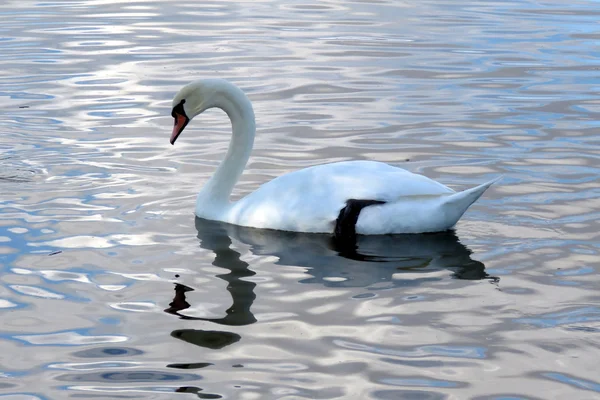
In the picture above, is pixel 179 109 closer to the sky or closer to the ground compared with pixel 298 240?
closer to the sky

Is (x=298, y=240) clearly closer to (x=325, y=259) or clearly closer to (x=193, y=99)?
(x=325, y=259)

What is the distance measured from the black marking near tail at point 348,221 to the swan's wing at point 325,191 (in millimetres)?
33

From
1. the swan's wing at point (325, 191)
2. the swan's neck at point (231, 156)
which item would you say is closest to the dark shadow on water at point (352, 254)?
the swan's wing at point (325, 191)

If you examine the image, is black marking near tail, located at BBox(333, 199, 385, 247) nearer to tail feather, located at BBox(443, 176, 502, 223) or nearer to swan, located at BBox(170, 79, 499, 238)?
swan, located at BBox(170, 79, 499, 238)

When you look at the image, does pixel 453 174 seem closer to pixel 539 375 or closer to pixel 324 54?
pixel 539 375

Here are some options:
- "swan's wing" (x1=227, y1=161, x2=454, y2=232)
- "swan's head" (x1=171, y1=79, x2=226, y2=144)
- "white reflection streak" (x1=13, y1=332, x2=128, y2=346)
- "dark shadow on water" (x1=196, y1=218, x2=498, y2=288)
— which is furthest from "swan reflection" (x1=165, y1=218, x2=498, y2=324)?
"swan's head" (x1=171, y1=79, x2=226, y2=144)

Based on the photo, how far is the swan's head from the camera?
8133mm

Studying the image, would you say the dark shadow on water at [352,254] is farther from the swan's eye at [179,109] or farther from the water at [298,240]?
the swan's eye at [179,109]

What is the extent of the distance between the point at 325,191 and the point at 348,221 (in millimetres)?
249

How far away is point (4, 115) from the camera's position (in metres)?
11.5

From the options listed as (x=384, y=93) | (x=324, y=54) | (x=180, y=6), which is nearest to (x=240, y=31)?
(x=324, y=54)

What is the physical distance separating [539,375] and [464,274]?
162 centimetres

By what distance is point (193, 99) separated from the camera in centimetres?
817

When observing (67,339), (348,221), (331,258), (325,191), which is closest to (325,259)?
(331,258)
